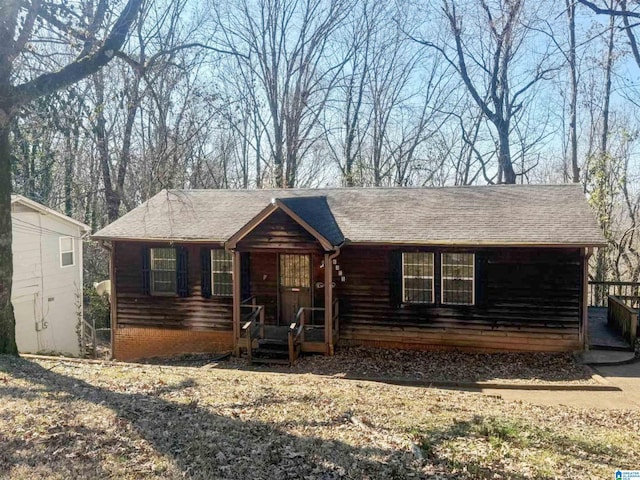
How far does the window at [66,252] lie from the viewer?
20.9 metres

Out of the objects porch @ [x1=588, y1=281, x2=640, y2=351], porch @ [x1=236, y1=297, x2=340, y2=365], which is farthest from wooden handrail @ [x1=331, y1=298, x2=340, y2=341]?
porch @ [x1=588, y1=281, x2=640, y2=351]

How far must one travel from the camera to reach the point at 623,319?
47.5 ft

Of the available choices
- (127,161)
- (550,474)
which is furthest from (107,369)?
(127,161)

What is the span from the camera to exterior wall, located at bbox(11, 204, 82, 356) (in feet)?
61.0

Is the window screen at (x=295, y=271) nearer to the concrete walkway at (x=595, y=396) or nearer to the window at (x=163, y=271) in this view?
the window at (x=163, y=271)

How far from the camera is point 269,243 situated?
44.8 ft

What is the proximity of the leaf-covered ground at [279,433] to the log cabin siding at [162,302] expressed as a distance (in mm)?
6161

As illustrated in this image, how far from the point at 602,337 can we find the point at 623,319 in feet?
2.55

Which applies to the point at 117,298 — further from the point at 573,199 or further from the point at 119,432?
the point at 573,199

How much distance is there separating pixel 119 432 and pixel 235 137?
3357 centimetres

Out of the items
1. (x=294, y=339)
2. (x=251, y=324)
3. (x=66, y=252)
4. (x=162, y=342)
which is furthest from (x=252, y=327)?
(x=66, y=252)

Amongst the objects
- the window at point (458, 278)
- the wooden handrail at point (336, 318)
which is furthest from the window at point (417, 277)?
the wooden handrail at point (336, 318)

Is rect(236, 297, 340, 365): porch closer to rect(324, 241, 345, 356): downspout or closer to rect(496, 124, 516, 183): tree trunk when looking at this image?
rect(324, 241, 345, 356): downspout

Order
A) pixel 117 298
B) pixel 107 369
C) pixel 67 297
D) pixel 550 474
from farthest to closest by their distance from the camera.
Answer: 1. pixel 67 297
2. pixel 117 298
3. pixel 107 369
4. pixel 550 474
